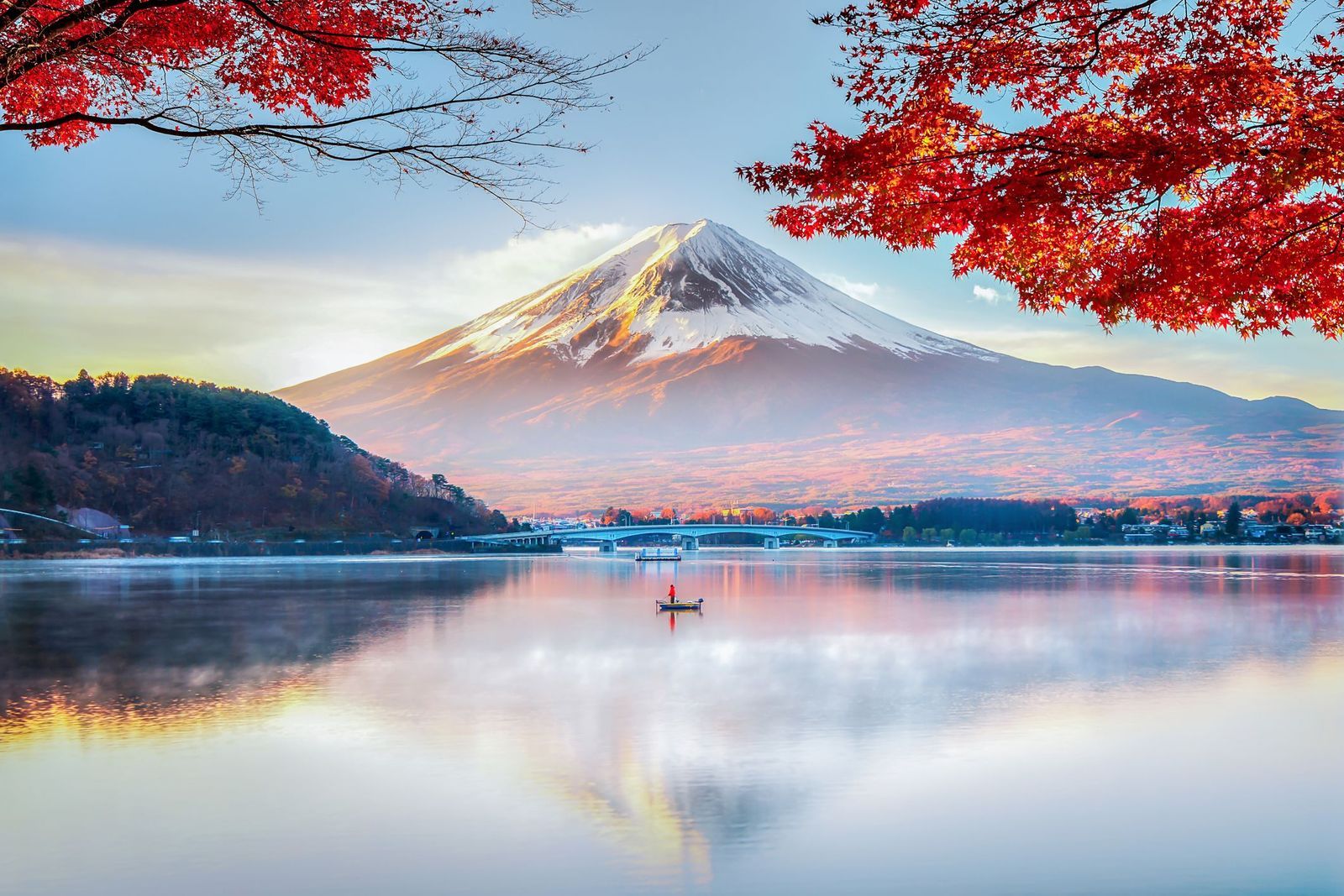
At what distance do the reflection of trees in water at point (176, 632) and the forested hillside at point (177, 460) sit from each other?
2144 inches

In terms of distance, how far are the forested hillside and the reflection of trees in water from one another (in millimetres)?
54448

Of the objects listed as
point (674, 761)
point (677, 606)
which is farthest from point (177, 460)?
point (674, 761)

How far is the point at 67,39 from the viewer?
7504mm

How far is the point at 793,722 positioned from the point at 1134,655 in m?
8.13

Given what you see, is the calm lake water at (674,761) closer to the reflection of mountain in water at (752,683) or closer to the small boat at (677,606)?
the reflection of mountain in water at (752,683)

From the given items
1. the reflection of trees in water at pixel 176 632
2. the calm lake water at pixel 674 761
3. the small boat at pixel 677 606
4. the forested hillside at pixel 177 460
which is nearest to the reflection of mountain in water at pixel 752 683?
the calm lake water at pixel 674 761

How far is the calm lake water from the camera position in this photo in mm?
6941

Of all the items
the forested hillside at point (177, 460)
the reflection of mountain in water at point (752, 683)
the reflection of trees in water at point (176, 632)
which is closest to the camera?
the reflection of mountain in water at point (752, 683)

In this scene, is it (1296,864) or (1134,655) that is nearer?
(1296,864)

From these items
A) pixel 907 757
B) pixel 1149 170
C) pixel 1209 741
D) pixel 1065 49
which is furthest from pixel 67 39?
pixel 1209 741

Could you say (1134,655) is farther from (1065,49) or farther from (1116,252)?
(1065,49)

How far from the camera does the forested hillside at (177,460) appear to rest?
9356 cm

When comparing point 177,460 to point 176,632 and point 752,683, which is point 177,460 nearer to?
point 176,632

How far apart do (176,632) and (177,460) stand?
84623 millimetres
